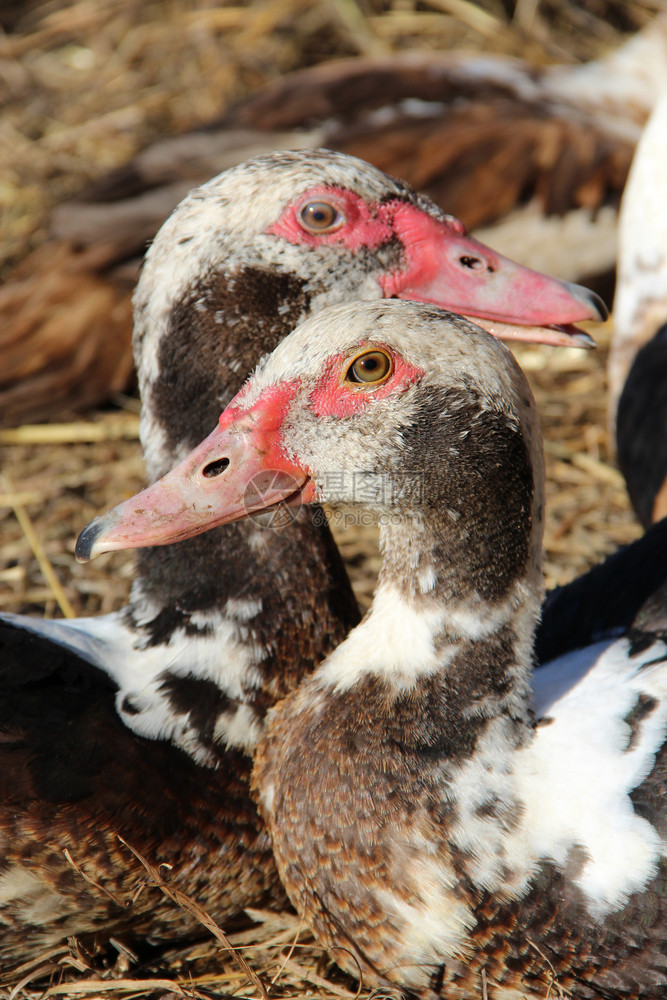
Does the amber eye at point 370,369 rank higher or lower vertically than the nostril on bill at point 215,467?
higher

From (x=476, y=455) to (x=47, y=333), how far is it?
2.48m

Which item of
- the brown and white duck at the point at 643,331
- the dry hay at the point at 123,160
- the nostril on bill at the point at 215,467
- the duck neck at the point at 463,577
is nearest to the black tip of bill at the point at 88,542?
the nostril on bill at the point at 215,467

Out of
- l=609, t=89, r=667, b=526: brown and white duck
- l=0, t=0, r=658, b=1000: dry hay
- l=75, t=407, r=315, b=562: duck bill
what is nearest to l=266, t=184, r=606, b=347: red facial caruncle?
l=75, t=407, r=315, b=562: duck bill

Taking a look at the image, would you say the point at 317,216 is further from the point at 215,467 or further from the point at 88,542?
the point at 88,542

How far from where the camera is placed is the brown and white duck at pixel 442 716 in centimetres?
177

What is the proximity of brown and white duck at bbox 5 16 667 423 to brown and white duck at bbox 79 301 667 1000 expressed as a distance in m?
2.14

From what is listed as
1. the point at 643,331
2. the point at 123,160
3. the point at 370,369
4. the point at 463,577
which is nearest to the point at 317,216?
the point at 370,369

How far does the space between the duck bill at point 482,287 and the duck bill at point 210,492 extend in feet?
1.89

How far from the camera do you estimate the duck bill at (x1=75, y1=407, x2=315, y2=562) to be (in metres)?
1.83

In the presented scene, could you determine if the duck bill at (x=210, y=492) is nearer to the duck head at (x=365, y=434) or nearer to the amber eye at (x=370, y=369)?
the duck head at (x=365, y=434)

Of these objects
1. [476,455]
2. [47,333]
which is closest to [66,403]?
[47,333]

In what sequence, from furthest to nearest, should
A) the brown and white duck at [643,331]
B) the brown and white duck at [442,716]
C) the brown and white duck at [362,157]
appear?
the brown and white duck at [362,157] → the brown and white duck at [643,331] → the brown and white duck at [442,716]

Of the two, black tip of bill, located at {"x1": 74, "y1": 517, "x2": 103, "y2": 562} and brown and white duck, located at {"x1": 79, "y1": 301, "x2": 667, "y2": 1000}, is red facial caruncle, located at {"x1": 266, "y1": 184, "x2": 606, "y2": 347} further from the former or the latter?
black tip of bill, located at {"x1": 74, "y1": 517, "x2": 103, "y2": 562}

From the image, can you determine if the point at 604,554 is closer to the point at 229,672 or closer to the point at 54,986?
the point at 229,672
